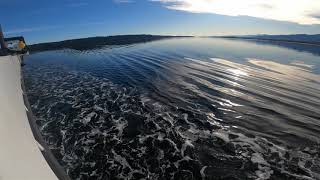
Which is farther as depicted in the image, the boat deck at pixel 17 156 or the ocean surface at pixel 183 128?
the ocean surface at pixel 183 128

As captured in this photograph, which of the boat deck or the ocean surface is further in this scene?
the ocean surface

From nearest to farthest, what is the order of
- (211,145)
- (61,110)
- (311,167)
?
(311,167), (211,145), (61,110)

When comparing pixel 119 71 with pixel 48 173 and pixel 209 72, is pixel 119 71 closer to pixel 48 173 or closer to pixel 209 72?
pixel 209 72

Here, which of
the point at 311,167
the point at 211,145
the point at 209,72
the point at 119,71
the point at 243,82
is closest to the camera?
the point at 311,167

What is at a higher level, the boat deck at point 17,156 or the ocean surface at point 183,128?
the boat deck at point 17,156

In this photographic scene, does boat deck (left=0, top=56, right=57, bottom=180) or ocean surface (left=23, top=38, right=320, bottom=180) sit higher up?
boat deck (left=0, top=56, right=57, bottom=180)

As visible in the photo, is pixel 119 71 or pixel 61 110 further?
pixel 119 71

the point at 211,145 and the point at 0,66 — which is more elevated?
the point at 0,66

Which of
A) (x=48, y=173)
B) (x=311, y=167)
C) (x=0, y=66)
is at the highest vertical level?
(x=0, y=66)

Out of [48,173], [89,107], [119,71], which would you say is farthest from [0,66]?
[119,71]

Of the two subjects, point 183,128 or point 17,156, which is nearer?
point 17,156

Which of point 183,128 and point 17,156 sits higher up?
point 17,156
